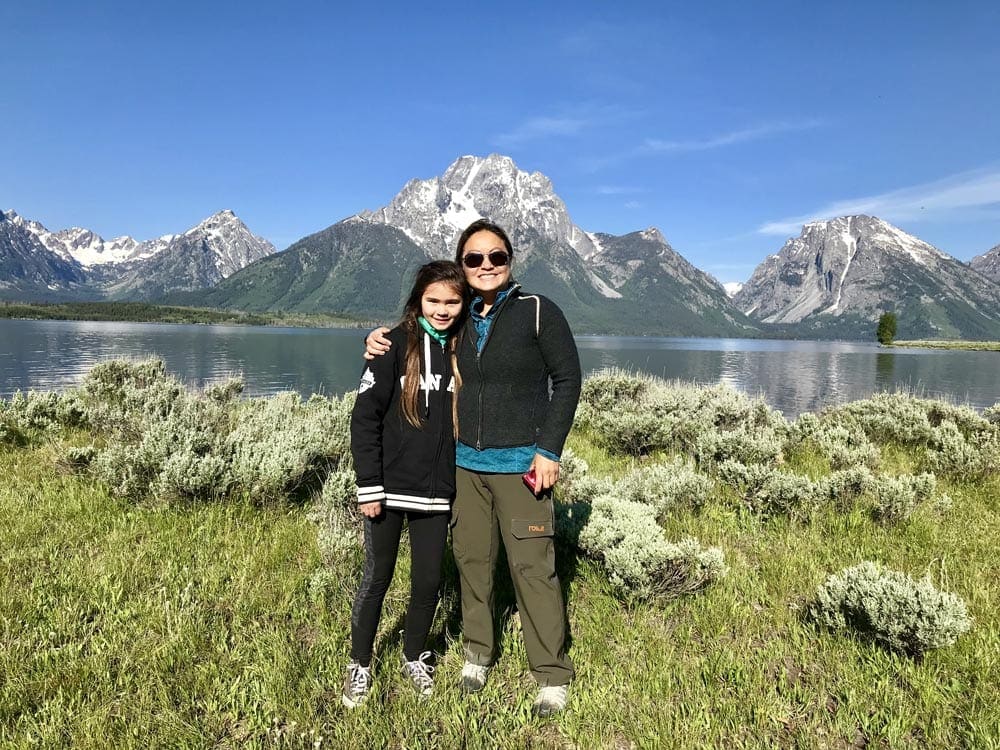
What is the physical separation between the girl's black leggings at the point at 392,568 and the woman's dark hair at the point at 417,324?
638mm

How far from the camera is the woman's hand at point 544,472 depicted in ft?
9.89

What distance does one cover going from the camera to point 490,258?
321cm

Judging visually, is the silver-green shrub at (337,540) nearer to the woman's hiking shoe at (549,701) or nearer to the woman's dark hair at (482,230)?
the woman's hiking shoe at (549,701)

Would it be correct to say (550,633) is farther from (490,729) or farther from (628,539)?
(628,539)

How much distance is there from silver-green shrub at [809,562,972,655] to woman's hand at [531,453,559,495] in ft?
8.12

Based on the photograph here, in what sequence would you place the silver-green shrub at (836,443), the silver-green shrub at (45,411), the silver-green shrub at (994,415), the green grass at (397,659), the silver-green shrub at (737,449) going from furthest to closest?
the silver-green shrub at (994,415) < the silver-green shrub at (45,411) < the silver-green shrub at (836,443) < the silver-green shrub at (737,449) < the green grass at (397,659)

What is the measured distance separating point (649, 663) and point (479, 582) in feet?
4.29

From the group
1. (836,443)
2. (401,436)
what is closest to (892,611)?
(401,436)

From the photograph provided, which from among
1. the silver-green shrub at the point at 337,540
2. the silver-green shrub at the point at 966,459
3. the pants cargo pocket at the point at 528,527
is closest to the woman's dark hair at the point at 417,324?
the pants cargo pocket at the point at 528,527

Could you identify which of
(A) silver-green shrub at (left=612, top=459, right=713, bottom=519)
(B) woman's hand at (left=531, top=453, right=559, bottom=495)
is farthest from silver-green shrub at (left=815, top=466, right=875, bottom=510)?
(B) woman's hand at (left=531, top=453, right=559, bottom=495)

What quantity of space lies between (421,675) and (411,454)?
1.46m

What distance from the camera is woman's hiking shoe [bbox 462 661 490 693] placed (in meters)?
3.21

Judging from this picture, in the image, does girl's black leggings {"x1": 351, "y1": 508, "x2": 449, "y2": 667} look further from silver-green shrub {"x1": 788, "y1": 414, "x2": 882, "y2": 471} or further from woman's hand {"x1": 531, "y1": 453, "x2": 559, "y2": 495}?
silver-green shrub {"x1": 788, "y1": 414, "x2": 882, "y2": 471}

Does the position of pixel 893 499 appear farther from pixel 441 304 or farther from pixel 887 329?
pixel 887 329
